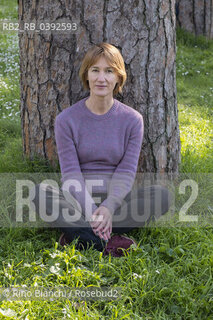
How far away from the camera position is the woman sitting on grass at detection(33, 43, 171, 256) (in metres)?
2.98

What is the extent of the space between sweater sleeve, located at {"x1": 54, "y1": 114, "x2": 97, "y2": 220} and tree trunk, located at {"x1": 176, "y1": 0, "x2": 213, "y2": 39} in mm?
5026

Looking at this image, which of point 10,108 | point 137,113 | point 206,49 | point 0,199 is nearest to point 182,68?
point 206,49

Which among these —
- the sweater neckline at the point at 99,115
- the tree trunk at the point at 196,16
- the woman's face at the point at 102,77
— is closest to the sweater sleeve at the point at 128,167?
the sweater neckline at the point at 99,115

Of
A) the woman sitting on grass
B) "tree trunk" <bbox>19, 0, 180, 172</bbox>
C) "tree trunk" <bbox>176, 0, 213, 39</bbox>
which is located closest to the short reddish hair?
the woman sitting on grass

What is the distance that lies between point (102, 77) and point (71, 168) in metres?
0.70

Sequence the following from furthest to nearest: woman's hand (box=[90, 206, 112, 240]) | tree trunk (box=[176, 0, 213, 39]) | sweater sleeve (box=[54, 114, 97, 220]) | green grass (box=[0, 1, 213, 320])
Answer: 1. tree trunk (box=[176, 0, 213, 39])
2. sweater sleeve (box=[54, 114, 97, 220])
3. woman's hand (box=[90, 206, 112, 240])
4. green grass (box=[0, 1, 213, 320])

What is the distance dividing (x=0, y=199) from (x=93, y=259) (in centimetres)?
107

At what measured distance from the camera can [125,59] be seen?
3.25 m

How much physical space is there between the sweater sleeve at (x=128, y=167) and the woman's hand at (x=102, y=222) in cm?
9

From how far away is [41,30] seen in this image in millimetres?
3279

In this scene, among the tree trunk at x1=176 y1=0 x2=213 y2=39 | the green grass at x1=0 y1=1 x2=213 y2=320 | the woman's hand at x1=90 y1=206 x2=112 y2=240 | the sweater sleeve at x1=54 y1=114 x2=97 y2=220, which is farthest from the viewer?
the tree trunk at x1=176 y1=0 x2=213 y2=39

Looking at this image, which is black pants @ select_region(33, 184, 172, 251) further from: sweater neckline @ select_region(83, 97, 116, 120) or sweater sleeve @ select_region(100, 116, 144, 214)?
sweater neckline @ select_region(83, 97, 116, 120)

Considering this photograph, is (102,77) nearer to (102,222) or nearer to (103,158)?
(103,158)

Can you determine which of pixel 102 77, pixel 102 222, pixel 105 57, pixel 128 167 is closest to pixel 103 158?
pixel 128 167
